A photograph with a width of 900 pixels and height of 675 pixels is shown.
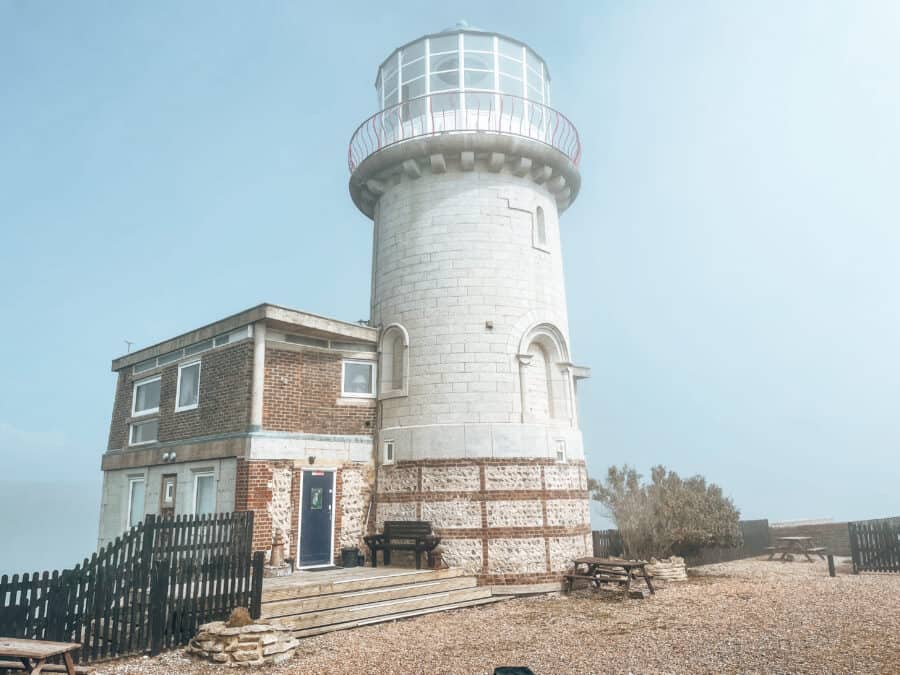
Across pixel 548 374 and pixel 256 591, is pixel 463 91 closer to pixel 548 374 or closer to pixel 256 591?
pixel 548 374

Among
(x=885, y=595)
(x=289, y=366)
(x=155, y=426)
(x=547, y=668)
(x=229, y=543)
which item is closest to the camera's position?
(x=547, y=668)

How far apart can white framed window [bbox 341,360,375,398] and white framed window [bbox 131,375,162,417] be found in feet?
17.8

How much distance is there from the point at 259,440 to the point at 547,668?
308 inches

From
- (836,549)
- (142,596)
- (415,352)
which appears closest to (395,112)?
(415,352)

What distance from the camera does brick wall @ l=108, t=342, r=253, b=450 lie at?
14.1m

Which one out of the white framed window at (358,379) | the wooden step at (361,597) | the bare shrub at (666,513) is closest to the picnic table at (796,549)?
the bare shrub at (666,513)

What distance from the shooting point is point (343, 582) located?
11.7 m

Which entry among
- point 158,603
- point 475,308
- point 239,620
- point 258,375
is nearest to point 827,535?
point 475,308

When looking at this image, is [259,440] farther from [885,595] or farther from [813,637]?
[885,595]

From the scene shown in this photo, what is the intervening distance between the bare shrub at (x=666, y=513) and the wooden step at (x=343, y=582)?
6.26 m

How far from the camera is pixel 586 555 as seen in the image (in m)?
15.3

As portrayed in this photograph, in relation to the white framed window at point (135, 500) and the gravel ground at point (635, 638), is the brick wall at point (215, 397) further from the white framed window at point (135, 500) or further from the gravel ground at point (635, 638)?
the gravel ground at point (635, 638)

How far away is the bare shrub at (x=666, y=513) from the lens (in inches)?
688

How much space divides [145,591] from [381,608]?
401cm
